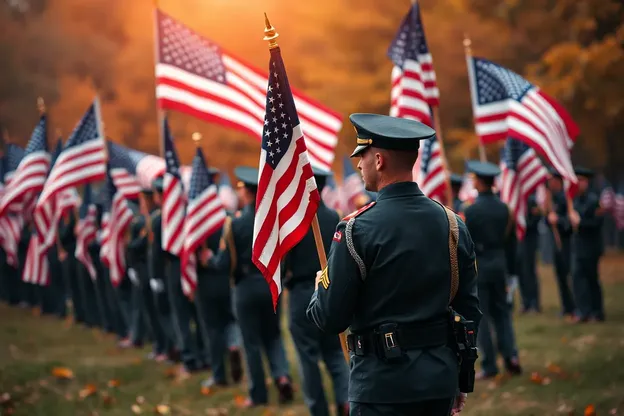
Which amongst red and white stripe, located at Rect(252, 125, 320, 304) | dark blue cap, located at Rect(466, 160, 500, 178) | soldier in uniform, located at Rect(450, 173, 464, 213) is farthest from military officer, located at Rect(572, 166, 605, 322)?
red and white stripe, located at Rect(252, 125, 320, 304)

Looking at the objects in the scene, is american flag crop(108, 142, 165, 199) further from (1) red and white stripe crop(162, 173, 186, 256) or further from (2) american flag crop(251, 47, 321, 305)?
(2) american flag crop(251, 47, 321, 305)

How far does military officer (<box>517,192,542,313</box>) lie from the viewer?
1603 centimetres

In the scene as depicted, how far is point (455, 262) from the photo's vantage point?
4586mm

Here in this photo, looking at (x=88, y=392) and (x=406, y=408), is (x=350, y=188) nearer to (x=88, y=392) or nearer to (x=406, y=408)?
(x=88, y=392)

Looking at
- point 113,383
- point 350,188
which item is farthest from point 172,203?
point 350,188

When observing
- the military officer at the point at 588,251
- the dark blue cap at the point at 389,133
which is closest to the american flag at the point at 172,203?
the military officer at the point at 588,251

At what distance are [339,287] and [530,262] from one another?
40.4 ft

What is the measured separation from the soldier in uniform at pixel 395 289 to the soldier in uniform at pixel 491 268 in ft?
18.7

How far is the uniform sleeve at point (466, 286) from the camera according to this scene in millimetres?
4676

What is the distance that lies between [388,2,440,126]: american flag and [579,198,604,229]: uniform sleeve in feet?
14.7

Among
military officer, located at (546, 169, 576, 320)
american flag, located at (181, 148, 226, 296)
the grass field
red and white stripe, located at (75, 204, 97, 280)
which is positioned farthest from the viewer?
red and white stripe, located at (75, 204, 97, 280)

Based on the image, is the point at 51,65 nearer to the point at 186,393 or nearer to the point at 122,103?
the point at 122,103

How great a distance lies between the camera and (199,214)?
10961 millimetres

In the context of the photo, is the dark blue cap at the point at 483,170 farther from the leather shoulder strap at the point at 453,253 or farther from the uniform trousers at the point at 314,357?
the leather shoulder strap at the point at 453,253
